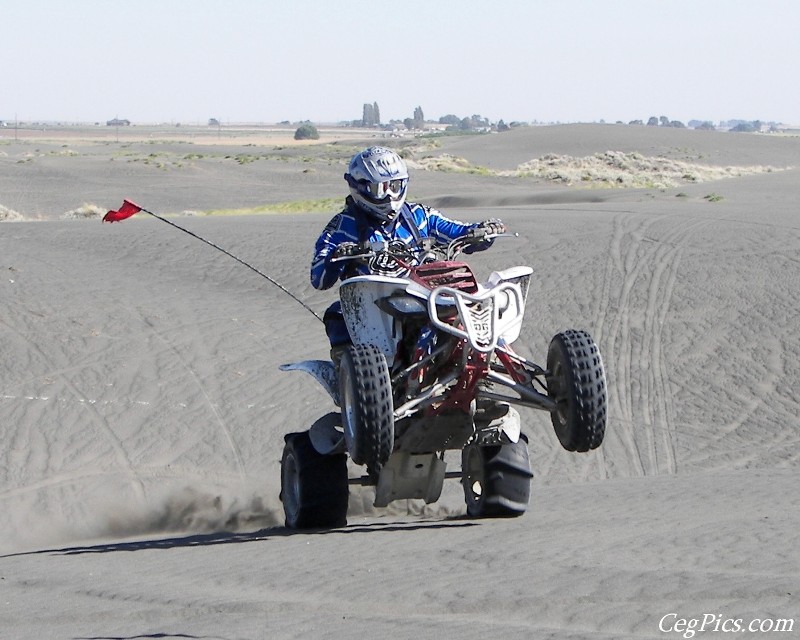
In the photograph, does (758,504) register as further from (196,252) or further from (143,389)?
(196,252)

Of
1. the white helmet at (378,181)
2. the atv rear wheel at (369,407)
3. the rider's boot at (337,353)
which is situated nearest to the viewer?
the atv rear wheel at (369,407)

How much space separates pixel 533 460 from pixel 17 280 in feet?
29.0

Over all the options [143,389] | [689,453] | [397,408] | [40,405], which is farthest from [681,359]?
[397,408]

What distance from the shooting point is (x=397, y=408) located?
7457mm

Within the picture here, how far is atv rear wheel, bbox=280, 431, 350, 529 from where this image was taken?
28.3 feet

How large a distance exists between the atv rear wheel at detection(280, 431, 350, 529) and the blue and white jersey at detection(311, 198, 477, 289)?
4.05ft

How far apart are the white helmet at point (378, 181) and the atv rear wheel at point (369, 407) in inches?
47.8

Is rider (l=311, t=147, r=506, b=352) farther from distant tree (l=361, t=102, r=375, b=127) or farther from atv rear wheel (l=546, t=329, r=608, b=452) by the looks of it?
distant tree (l=361, t=102, r=375, b=127)

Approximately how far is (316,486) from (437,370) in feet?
5.36

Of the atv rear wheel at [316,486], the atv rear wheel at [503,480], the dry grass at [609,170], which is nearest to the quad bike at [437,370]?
the atv rear wheel at [316,486]

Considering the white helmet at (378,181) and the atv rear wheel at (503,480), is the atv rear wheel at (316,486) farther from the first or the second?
the white helmet at (378,181)

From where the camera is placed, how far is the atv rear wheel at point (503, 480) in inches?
341

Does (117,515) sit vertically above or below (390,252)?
below

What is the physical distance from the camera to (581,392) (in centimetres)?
719
